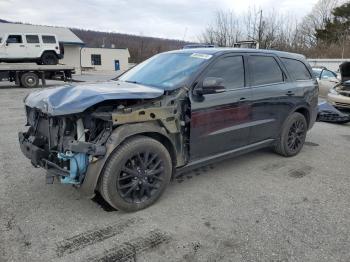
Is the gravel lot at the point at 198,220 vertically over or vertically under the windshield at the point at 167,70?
under

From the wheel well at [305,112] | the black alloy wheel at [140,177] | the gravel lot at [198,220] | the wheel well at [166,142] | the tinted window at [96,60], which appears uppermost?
the tinted window at [96,60]

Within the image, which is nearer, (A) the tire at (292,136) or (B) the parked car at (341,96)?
(A) the tire at (292,136)

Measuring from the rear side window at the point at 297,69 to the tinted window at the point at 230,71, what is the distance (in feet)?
4.08

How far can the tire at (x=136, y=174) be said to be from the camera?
323 centimetres

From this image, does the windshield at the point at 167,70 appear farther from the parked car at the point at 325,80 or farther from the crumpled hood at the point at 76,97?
the parked car at the point at 325,80

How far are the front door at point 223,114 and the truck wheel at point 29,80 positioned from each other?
15445mm

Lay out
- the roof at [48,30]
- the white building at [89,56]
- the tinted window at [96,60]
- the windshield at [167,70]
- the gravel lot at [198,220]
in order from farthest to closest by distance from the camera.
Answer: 1. the tinted window at [96,60]
2. the white building at [89,56]
3. the roof at [48,30]
4. the windshield at [167,70]
5. the gravel lot at [198,220]

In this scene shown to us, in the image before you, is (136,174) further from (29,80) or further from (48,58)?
(48,58)

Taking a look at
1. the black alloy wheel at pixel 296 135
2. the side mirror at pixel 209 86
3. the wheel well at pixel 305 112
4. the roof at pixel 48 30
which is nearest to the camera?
the side mirror at pixel 209 86

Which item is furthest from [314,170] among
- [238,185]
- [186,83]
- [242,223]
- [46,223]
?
[46,223]

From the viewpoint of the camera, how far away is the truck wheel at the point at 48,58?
843 inches

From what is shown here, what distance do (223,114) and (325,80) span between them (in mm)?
11233

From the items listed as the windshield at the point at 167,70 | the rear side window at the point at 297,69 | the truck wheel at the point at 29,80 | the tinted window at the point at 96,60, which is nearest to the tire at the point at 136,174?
the windshield at the point at 167,70

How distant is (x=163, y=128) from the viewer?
11.7ft
